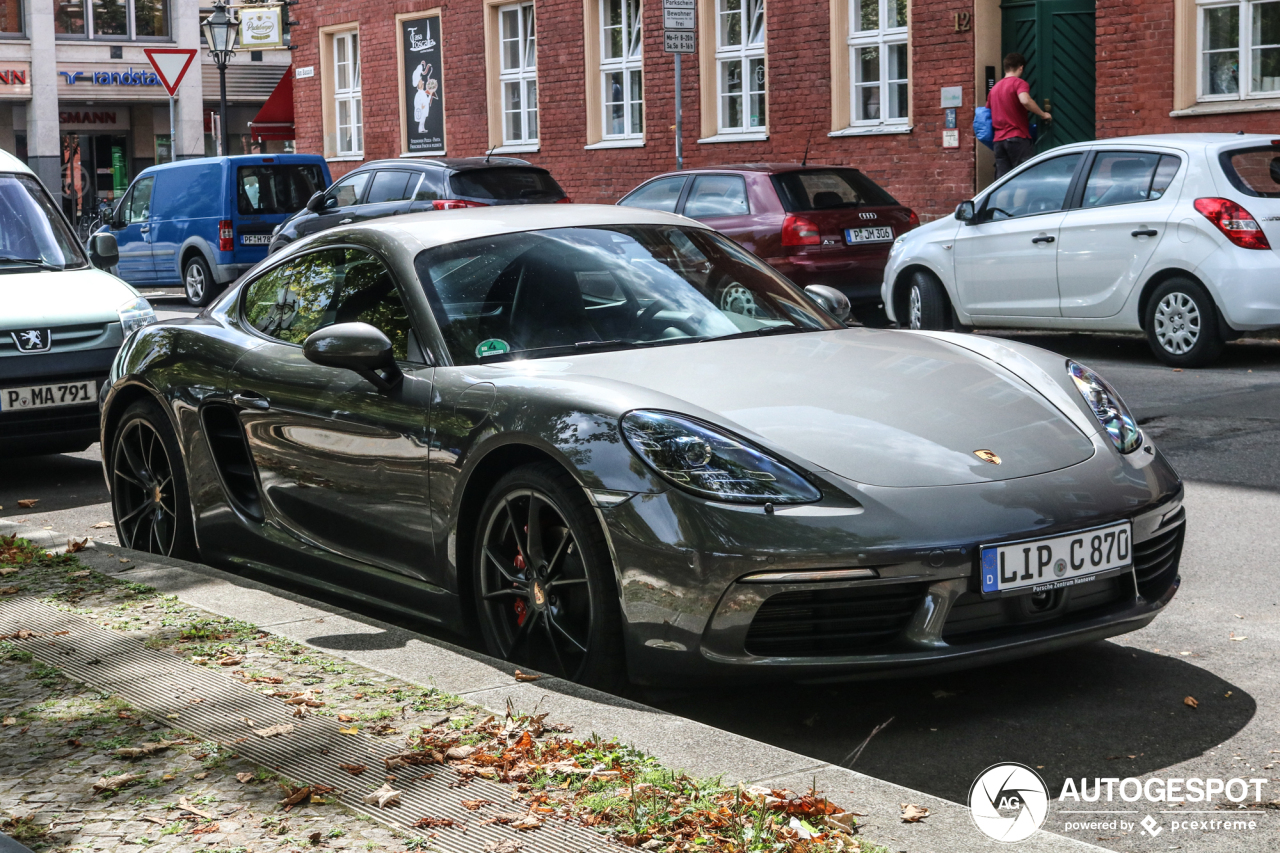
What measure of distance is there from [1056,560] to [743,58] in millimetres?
18791

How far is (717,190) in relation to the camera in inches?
592

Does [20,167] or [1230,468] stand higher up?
[20,167]

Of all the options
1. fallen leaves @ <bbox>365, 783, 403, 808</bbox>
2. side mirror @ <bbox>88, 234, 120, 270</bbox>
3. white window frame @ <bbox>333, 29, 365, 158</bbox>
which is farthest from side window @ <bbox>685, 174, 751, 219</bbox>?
white window frame @ <bbox>333, 29, 365, 158</bbox>

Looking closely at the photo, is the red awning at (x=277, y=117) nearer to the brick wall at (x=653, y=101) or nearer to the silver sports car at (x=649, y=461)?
the brick wall at (x=653, y=101)

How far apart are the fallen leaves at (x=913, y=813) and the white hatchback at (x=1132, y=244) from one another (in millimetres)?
8568

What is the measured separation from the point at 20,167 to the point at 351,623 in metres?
6.71

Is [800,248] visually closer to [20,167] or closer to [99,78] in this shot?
[20,167]

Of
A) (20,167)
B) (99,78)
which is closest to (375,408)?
(20,167)

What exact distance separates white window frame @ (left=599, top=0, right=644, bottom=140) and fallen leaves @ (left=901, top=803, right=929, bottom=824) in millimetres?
21397

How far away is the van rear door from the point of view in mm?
21375

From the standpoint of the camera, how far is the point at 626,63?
951 inches

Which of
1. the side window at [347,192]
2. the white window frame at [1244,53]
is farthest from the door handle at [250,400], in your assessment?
the side window at [347,192]

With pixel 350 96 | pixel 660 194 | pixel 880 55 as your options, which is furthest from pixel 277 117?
pixel 660 194

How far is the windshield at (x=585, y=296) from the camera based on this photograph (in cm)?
496
